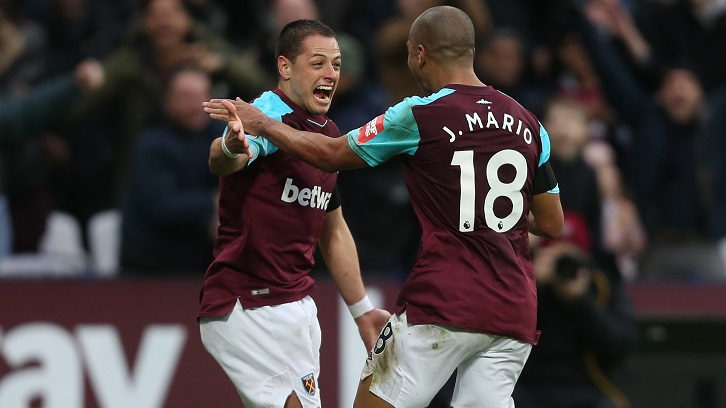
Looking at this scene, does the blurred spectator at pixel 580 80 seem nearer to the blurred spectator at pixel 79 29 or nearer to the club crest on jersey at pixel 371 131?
the blurred spectator at pixel 79 29

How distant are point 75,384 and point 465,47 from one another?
4.42m

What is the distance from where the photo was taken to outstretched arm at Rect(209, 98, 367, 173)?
18.0ft

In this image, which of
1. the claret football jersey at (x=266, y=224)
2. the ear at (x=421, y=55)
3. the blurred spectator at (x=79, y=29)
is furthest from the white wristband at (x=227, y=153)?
the blurred spectator at (x=79, y=29)

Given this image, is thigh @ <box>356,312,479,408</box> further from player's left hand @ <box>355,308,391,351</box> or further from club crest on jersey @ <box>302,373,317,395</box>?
player's left hand @ <box>355,308,391,351</box>

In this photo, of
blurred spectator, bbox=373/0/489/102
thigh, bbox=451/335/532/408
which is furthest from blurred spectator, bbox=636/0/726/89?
thigh, bbox=451/335/532/408

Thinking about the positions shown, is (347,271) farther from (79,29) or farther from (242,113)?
(79,29)

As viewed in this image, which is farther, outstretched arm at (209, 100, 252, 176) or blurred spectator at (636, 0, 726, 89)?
blurred spectator at (636, 0, 726, 89)

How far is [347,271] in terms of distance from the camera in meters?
6.26

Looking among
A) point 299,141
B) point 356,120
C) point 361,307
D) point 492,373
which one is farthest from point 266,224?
point 356,120

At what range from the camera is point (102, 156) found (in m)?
10.5

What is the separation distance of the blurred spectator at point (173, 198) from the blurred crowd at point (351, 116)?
12 mm

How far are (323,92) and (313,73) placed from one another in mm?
119

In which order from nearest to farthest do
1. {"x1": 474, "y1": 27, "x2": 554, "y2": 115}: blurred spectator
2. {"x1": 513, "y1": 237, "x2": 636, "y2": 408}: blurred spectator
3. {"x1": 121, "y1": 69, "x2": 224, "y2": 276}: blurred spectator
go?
{"x1": 513, "y1": 237, "x2": 636, "y2": 408}: blurred spectator, {"x1": 121, "y1": 69, "x2": 224, "y2": 276}: blurred spectator, {"x1": 474, "y1": 27, "x2": 554, "y2": 115}: blurred spectator

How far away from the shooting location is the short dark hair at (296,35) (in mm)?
5816
